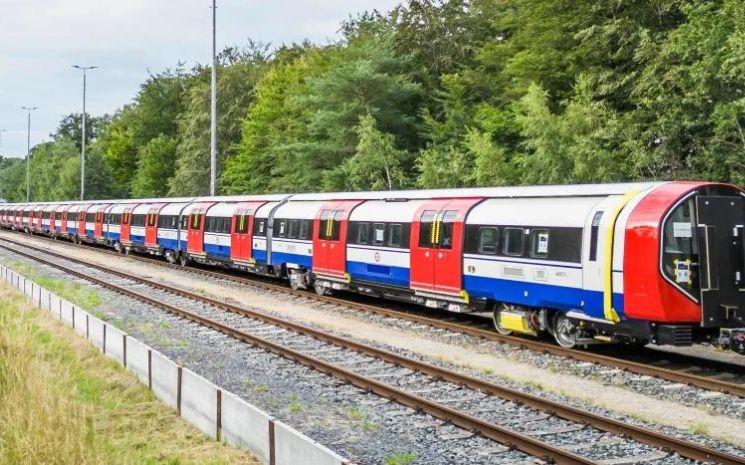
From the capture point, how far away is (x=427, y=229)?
21.3 m

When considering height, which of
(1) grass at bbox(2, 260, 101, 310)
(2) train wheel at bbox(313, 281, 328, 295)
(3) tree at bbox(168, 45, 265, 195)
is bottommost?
(1) grass at bbox(2, 260, 101, 310)

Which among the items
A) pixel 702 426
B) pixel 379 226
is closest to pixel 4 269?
pixel 379 226

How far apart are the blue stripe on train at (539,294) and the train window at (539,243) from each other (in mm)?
588

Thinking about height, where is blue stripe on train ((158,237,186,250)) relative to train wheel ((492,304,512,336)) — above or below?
above

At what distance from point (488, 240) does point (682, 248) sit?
506 centimetres

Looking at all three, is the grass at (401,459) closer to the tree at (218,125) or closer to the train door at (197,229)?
the train door at (197,229)

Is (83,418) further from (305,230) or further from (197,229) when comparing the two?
(197,229)

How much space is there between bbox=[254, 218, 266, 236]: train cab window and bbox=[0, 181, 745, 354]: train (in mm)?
869

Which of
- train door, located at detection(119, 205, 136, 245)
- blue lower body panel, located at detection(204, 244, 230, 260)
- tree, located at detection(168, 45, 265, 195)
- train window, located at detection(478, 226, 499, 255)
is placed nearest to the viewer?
train window, located at detection(478, 226, 499, 255)

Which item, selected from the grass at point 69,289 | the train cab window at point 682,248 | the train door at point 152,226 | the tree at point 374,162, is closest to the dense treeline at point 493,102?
the tree at point 374,162

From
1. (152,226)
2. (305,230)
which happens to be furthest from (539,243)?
(152,226)

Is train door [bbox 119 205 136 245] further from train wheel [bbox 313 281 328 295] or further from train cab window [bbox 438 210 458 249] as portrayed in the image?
train cab window [bbox 438 210 458 249]

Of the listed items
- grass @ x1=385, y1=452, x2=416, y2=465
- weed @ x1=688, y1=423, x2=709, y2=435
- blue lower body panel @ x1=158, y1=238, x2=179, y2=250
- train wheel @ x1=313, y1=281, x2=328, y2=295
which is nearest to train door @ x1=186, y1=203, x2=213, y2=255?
blue lower body panel @ x1=158, y1=238, x2=179, y2=250

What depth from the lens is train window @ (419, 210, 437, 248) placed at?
69.2ft
